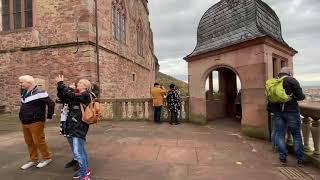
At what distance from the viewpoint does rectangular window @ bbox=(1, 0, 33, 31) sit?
1598 centimetres

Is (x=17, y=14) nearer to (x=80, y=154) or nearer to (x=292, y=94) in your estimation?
(x=80, y=154)

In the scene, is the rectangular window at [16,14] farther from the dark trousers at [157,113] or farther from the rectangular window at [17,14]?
the dark trousers at [157,113]

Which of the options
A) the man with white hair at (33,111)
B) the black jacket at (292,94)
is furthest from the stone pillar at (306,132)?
the man with white hair at (33,111)

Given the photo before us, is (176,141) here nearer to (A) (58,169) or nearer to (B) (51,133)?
(A) (58,169)

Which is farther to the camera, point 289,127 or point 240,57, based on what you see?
point 240,57

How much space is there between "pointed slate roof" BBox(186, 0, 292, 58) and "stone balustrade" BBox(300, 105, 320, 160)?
2.82m

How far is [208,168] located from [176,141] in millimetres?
2574

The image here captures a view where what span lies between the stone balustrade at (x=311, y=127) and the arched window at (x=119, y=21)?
1315 centimetres

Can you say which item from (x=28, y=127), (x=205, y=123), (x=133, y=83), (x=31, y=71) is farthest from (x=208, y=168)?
(x=133, y=83)

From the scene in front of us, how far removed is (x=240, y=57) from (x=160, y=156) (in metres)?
4.27

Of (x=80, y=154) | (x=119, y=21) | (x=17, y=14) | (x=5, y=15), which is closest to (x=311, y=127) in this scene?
(x=80, y=154)

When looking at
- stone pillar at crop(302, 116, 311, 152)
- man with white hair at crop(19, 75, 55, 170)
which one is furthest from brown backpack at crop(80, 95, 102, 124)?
stone pillar at crop(302, 116, 311, 152)

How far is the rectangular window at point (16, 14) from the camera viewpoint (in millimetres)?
15984

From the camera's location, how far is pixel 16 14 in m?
16.3
